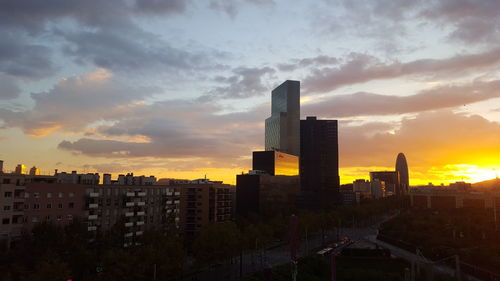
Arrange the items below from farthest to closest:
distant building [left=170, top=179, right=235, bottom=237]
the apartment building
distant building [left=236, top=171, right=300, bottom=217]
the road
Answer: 1. distant building [left=236, top=171, right=300, bottom=217]
2. distant building [left=170, top=179, right=235, bottom=237]
3. the apartment building
4. the road

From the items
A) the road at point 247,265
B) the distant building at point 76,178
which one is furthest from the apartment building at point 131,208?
the road at point 247,265

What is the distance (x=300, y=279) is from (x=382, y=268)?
1135 inches

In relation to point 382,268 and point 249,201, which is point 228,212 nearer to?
point 249,201

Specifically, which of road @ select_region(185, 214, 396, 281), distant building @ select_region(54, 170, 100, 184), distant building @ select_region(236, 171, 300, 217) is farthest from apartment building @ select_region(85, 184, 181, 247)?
distant building @ select_region(236, 171, 300, 217)

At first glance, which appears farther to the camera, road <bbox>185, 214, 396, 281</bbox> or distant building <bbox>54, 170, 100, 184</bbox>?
distant building <bbox>54, 170, 100, 184</bbox>

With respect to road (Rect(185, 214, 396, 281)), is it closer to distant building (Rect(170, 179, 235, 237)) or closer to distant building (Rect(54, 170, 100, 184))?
distant building (Rect(170, 179, 235, 237))

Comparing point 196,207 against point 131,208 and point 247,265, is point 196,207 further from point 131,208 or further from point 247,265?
point 247,265

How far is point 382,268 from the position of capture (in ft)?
259

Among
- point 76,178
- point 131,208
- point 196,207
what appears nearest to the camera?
point 76,178

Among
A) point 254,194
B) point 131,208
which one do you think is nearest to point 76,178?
point 131,208

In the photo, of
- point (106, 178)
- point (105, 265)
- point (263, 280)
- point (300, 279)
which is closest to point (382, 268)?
point (300, 279)

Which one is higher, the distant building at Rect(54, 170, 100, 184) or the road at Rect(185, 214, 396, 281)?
the distant building at Rect(54, 170, 100, 184)

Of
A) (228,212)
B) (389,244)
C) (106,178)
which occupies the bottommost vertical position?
(389,244)

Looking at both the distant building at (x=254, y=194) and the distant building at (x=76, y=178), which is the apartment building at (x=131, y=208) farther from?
the distant building at (x=254, y=194)
